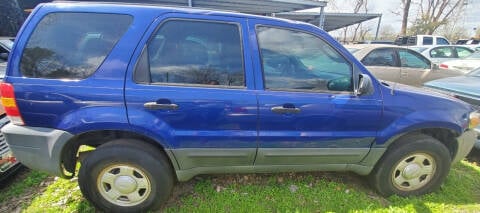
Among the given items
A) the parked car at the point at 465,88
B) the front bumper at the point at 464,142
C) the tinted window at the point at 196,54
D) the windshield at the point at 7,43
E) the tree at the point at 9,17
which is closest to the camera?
the tinted window at the point at 196,54

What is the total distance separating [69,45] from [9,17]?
1055 centimetres

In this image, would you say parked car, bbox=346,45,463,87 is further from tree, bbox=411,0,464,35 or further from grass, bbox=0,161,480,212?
tree, bbox=411,0,464,35

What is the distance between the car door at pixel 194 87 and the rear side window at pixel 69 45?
0.29 m

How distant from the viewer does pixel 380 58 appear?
635 cm

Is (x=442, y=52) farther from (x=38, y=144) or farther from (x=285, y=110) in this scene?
(x=38, y=144)

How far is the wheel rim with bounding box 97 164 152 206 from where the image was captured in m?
2.30

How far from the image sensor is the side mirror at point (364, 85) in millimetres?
2244

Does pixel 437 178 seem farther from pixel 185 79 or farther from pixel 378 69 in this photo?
pixel 378 69

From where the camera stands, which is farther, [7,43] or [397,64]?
[397,64]

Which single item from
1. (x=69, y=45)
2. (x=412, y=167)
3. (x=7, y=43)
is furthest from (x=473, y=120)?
(x=7, y=43)

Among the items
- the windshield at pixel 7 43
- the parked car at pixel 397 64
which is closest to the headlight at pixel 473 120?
the parked car at pixel 397 64

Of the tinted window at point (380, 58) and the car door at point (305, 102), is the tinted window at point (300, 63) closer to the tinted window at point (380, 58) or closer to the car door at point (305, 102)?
the car door at point (305, 102)

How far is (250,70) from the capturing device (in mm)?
2230

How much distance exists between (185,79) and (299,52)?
1036 millimetres
